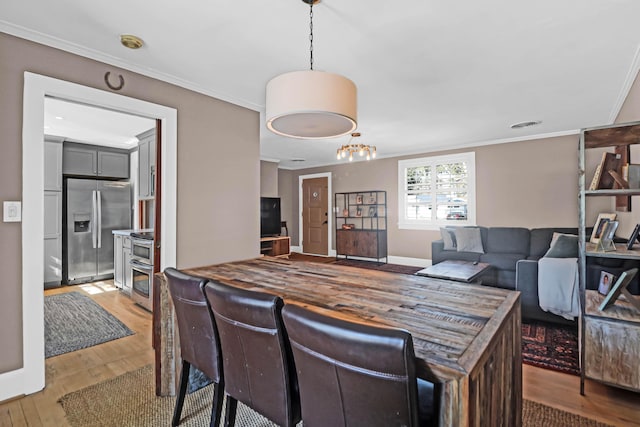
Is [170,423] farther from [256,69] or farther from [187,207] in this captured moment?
[256,69]

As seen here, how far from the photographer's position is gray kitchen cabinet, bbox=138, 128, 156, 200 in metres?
4.08

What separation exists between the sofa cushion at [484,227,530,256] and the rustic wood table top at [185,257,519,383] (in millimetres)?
3832

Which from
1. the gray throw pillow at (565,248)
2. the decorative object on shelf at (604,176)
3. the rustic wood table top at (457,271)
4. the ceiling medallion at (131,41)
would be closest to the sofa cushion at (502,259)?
the rustic wood table top at (457,271)

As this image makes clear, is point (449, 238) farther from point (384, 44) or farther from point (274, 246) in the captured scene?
point (384, 44)

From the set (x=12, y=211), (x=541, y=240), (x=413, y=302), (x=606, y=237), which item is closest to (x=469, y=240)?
(x=541, y=240)

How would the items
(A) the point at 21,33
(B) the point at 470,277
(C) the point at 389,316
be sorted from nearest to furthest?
(C) the point at 389,316 < (A) the point at 21,33 < (B) the point at 470,277

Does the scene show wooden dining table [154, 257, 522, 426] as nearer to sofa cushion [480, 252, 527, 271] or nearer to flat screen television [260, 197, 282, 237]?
sofa cushion [480, 252, 527, 271]

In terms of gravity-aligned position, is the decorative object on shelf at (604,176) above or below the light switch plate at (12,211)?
above

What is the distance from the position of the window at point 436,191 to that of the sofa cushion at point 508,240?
0.72m

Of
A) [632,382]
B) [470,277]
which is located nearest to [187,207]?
[470,277]

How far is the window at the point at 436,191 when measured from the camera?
19.0ft

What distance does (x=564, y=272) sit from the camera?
3023 millimetres

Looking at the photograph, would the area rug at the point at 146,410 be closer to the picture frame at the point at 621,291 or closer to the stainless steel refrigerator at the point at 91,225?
the picture frame at the point at 621,291

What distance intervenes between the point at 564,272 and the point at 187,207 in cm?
364
